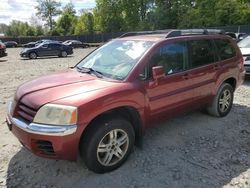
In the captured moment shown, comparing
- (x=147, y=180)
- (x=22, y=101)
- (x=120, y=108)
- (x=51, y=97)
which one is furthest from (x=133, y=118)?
(x=22, y=101)

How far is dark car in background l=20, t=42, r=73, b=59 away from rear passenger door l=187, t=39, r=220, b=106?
18.9 meters

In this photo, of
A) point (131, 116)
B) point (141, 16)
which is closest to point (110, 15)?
point (141, 16)

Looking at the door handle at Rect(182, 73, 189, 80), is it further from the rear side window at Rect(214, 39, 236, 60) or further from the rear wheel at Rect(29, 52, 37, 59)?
the rear wheel at Rect(29, 52, 37, 59)

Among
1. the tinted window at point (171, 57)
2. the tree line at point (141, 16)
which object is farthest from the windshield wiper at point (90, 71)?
the tree line at point (141, 16)

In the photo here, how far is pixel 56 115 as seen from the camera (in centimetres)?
312

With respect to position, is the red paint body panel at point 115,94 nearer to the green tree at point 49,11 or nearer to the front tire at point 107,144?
the front tire at point 107,144

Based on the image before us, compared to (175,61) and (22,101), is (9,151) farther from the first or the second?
(175,61)

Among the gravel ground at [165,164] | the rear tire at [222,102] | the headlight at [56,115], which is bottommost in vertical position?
the gravel ground at [165,164]

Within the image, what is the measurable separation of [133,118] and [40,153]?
1302 millimetres

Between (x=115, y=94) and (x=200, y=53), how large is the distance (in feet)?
6.92

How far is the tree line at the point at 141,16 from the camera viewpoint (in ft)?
148

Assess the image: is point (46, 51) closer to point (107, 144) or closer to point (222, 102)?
point (222, 102)

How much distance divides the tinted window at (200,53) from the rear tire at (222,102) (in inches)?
28.4

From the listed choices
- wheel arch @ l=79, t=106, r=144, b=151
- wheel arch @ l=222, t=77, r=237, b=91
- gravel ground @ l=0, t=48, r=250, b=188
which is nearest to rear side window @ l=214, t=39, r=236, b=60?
wheel arch @ l=222, t=77, r=237, b=91
